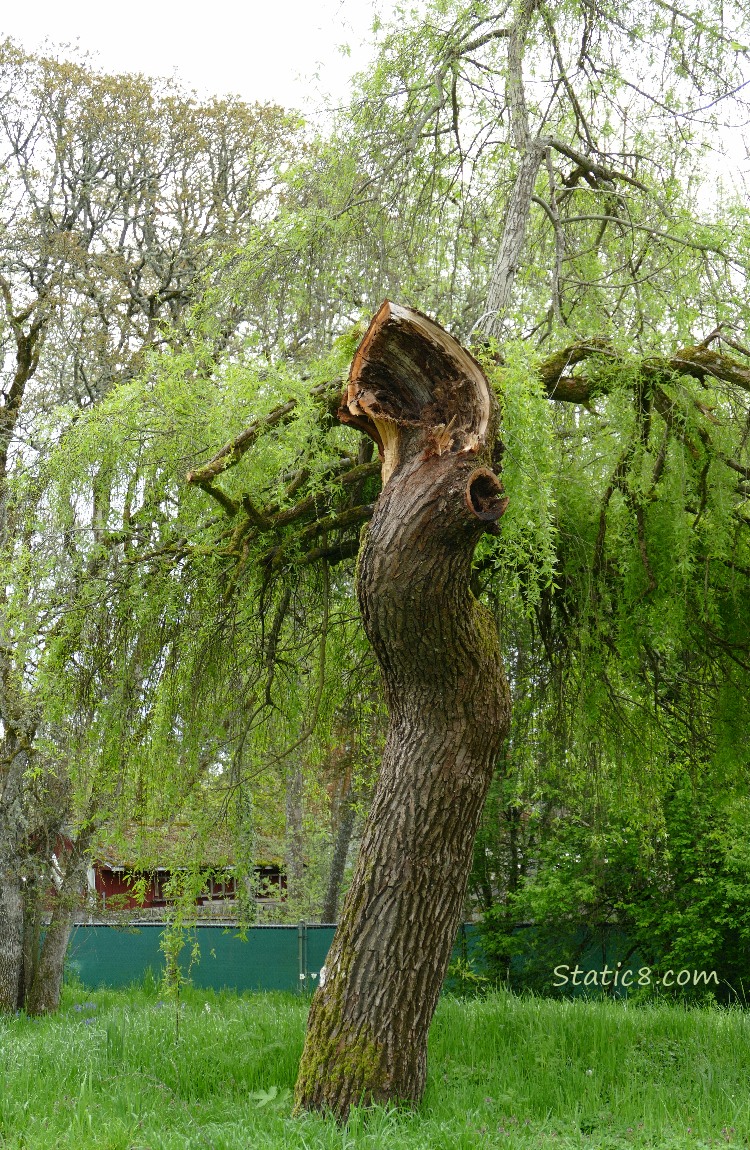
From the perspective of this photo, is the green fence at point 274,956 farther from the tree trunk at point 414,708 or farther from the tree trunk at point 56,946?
the tree trunk at point 414,708

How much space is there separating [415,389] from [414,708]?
1.38m

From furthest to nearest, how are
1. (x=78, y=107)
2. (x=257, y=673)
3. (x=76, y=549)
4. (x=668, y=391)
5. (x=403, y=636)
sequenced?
1. (x=78, y=107)
2. (x=257, y=673)
3. (x=76, y=549)
4. (x=668, y=391)
5. (x=403, y=636)

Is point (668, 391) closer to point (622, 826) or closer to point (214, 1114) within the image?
point (214, 1114)

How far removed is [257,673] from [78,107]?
7.81 metres

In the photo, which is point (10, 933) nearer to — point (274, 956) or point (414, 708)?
point (274, 956)

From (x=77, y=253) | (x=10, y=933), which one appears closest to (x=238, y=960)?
(x=10, y=933)

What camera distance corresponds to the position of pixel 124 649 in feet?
17.7

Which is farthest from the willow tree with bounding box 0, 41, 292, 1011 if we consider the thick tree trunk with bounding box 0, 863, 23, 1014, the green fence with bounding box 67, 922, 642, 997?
the green fence with bounding box 67, 922, 642, 997

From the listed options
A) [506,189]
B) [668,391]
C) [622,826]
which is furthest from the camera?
[622,826]

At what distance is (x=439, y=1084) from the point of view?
15.1 ft

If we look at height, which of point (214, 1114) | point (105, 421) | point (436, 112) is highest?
point (436, 112)

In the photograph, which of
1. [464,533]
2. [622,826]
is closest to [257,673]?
[464,533]

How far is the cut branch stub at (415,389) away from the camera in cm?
424

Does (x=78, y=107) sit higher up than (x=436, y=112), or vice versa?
(x=78, y=107)
